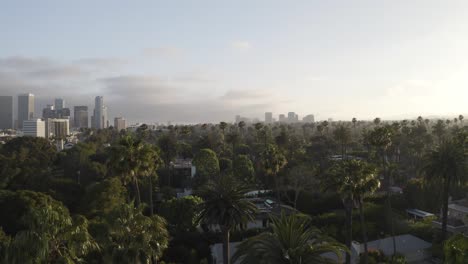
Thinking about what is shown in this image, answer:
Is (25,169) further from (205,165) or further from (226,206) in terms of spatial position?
(226,206)

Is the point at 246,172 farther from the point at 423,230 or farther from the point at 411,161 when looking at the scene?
the point at 411,161

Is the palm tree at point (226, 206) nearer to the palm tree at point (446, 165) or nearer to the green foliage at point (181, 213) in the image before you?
the green foliage at point (181, 213)

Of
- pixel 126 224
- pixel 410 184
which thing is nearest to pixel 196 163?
pixel 410 184

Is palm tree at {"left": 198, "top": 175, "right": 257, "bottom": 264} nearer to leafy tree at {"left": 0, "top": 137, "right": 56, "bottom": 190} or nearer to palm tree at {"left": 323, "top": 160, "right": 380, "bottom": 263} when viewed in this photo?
palm tree at {"left": 323, "top": 160, "right": 380, "bottom": 263}

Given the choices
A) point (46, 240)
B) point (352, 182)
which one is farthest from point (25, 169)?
point (352, 182)

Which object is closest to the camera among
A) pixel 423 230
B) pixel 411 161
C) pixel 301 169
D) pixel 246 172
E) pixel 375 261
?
pixel 375 261

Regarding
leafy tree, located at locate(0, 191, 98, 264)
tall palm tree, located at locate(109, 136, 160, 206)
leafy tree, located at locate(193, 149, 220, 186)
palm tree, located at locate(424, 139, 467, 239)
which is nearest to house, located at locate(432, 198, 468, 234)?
palm tree, located at locate(424, 139, 467, 239)

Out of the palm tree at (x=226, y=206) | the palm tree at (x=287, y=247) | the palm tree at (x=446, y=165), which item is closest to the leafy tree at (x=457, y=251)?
the palm tree at (x=287, y=247)
